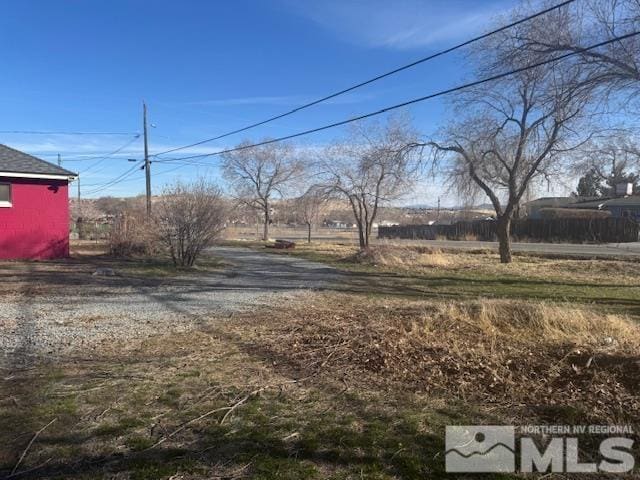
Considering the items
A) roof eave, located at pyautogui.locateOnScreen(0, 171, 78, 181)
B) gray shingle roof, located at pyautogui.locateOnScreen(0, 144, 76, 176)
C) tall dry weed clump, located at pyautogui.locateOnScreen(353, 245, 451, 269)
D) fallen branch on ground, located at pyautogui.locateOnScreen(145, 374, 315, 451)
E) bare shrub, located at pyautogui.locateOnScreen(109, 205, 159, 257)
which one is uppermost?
gray shingle roof, located at pyautogui.locateOnScreen(0, 144, 76, 176)

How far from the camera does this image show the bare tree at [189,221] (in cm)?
1747

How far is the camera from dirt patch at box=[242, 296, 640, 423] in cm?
489

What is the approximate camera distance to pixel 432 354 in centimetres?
619

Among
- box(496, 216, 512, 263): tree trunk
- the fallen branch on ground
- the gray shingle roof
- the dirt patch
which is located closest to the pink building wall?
the gray shingle roof

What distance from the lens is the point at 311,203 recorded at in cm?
4016

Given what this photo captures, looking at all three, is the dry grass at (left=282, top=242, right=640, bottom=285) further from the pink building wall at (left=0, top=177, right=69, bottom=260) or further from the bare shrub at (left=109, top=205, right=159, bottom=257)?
the pink building wall at (left=0, top=177, right=69, bottom=260)

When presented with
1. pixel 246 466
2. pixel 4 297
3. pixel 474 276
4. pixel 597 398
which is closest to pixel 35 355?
pixel 246 466

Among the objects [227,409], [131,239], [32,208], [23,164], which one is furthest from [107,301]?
[131,239]

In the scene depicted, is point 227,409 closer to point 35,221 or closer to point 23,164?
point 35,221

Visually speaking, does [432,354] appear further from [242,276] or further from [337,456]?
[242,276]

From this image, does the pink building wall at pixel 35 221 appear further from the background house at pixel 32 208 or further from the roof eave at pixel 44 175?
the roof eave at pixel 44 175

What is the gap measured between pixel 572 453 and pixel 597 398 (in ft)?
3.62

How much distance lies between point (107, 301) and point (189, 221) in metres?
7.06

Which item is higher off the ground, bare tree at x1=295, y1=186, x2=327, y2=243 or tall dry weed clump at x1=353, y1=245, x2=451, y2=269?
bare tree at x1=295, y1=186, x2=327, y2=243
